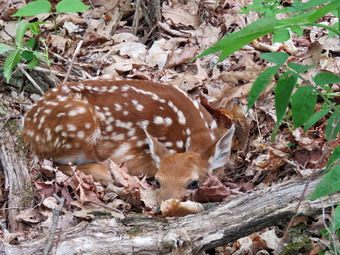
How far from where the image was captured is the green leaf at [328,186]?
2674 mm

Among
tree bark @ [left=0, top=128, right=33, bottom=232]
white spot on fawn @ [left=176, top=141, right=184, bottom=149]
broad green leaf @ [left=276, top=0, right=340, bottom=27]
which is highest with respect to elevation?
broad green leaf @ [left=276, top=0, right=340, bottom=27]

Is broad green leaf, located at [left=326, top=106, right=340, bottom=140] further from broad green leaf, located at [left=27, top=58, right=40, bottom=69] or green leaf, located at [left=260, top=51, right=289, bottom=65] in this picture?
broad green leaf, located at [left=27, top=58, right=40, bottom=69]

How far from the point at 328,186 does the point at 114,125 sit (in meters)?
2.97

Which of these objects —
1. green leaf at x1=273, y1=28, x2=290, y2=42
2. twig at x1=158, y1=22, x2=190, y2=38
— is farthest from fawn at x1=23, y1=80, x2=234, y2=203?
twig at x1=158, y1=22, x2=190, y2=38

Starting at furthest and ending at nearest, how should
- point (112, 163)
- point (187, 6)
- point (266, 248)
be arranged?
point (187, 6)
point (112, 163)
point (266, 248)

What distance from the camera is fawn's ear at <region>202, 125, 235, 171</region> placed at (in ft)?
15.6

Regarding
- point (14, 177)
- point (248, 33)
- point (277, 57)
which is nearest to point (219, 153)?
point (14, 177)

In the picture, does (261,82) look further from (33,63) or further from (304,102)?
(33,63)

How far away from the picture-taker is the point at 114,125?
5348 mm

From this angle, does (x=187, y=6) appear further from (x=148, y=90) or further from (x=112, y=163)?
(x=112, y=163)

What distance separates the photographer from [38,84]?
622cm

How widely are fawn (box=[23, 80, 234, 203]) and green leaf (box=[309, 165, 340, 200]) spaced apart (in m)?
2.40

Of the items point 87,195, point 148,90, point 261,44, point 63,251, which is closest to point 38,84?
point 148,90

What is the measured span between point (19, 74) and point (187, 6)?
239 cm
